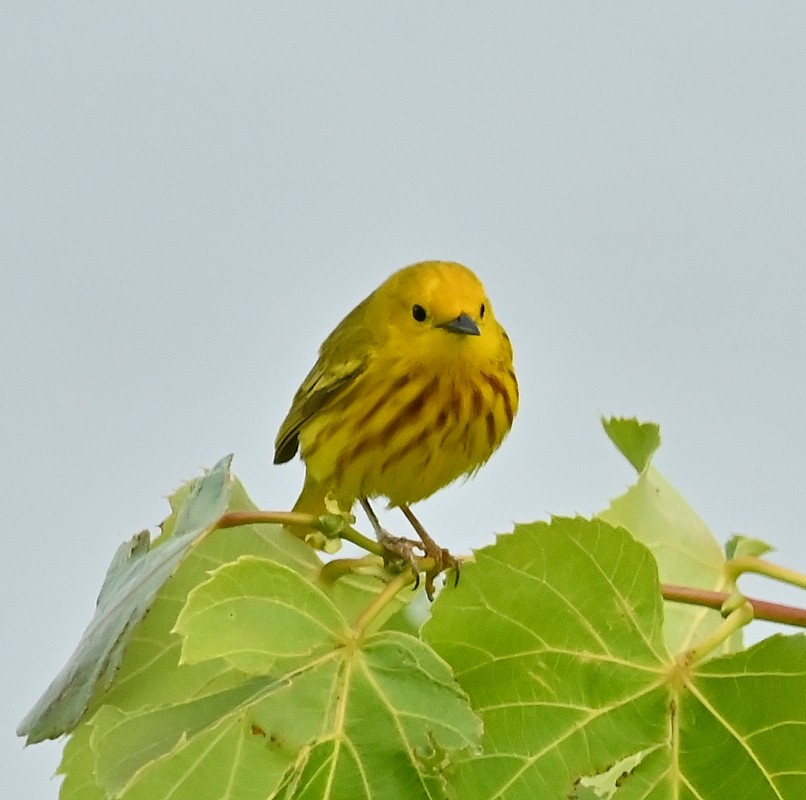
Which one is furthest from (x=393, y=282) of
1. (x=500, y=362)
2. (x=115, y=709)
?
(x=115, y=709)

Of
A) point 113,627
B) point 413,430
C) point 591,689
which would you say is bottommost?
point 591,689

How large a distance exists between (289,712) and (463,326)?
0.84 m

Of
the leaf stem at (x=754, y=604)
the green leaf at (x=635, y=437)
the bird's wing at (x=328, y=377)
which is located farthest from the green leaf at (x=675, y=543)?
the bird's wing at (x=328, y=377)

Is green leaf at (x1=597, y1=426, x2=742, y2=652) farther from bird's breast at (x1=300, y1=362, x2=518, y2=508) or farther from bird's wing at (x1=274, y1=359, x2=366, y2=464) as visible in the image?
bird's wing at (x1=274, y1=359, x2=366, y2=464)

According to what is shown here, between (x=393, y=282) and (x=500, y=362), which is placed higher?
(x=393, y=282)

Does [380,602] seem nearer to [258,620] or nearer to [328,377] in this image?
[258,620]

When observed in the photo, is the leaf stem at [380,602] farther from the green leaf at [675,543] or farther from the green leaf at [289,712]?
the green leaf at [675,543]

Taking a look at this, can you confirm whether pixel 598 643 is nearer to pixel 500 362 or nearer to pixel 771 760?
pixel 771 760

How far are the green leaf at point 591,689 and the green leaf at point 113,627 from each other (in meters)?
0.16

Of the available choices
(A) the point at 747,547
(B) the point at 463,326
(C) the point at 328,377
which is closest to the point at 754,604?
(A) the point at 747,547

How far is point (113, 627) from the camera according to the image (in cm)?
69

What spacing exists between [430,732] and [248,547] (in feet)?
0.90

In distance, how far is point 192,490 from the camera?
83cm

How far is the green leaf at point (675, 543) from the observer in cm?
81
